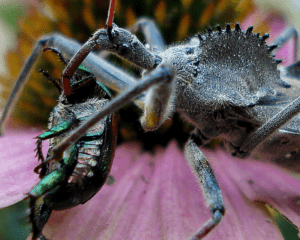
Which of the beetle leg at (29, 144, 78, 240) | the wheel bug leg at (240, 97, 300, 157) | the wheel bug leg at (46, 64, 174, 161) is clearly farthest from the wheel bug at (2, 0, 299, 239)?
the beetle leg at (29, 144, 78, 240)

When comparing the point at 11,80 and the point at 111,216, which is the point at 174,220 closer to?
the point at 111,216

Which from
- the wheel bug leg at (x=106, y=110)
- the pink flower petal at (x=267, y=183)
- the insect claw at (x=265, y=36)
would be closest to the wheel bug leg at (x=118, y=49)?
the wheel bug leg at (x=106, y=110)

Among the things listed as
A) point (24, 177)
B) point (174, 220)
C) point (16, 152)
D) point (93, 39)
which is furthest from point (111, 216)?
point (93, 39)

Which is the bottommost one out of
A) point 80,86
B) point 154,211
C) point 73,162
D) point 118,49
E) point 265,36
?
point 154,211

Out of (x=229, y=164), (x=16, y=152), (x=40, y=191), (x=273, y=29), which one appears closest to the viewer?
(x=40, y=191)

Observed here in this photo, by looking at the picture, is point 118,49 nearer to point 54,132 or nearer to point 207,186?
point 54,132

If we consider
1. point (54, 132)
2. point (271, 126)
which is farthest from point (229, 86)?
point (54, 132)
